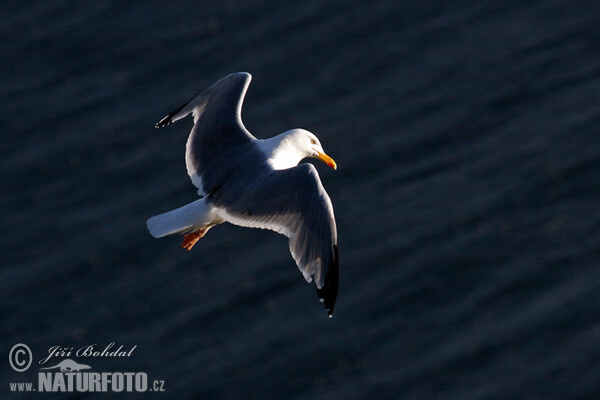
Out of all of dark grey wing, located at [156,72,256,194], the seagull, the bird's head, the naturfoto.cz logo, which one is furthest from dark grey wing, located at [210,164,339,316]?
the naturfoto.cz logo

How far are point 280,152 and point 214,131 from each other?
129 cm

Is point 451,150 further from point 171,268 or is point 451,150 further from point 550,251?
point 171,268

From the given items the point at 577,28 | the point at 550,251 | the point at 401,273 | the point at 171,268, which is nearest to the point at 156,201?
the point at 171,268

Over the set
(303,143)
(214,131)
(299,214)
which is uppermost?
(214,131)

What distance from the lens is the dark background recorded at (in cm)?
2447

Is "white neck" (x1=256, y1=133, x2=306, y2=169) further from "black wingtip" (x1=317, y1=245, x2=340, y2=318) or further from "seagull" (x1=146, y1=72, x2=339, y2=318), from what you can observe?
"black wingtip" (x1=317, y1=245, x2=340, y2=318)

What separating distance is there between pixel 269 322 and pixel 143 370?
2614 mm

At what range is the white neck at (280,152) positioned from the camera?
17.6 metres

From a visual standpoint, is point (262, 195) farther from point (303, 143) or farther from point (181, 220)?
point (303, 143)

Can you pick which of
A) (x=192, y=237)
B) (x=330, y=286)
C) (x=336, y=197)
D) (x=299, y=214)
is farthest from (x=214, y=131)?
(x=336, y=197)

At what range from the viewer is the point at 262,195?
16.8m

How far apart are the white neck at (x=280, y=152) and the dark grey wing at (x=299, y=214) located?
533 mm

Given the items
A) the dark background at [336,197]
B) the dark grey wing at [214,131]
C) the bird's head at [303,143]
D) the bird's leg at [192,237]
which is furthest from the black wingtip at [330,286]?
the dark background at [336,197]

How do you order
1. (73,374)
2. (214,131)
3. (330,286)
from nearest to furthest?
(330,286) → (214,131) → (73,374)
